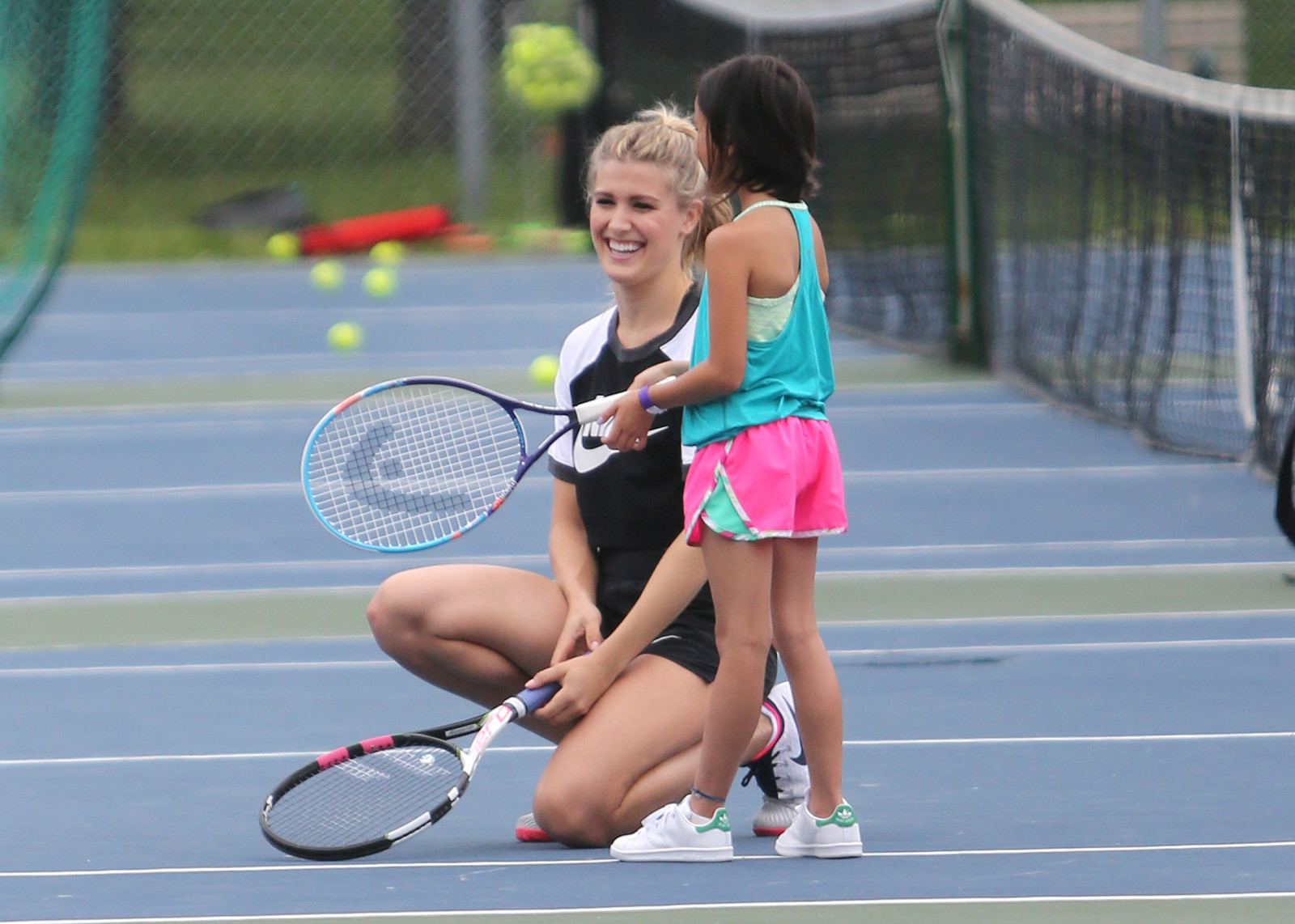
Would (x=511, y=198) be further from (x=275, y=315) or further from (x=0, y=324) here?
(x=0, y=324)

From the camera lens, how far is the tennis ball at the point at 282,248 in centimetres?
1698

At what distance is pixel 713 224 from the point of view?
11.2 feet

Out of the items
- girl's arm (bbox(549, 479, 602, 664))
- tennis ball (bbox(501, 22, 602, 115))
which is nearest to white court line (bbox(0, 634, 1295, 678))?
girl's arm (bbox(549, 479, 602, 664))

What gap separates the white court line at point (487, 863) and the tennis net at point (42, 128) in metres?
6.57

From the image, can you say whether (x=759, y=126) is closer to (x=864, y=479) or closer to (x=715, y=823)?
(x=715, y=823)

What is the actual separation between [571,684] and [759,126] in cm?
93

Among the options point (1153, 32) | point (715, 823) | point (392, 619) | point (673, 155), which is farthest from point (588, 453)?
point (1153, 32)

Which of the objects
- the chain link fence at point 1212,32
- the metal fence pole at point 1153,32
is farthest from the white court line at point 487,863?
the chain link fence at point 1212,32

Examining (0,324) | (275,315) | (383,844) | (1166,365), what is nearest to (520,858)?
(383,844)

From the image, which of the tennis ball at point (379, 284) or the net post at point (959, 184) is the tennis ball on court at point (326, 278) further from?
the net post at point (959, 184)

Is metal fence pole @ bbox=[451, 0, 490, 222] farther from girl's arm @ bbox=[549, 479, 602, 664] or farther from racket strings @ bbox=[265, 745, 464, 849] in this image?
racket strings @ bbox=[265, 745, 464, 849]

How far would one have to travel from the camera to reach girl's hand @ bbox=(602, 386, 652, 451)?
314cm

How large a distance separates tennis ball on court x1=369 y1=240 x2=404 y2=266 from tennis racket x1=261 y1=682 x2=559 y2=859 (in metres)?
12.9

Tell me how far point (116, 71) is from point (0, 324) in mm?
8965
